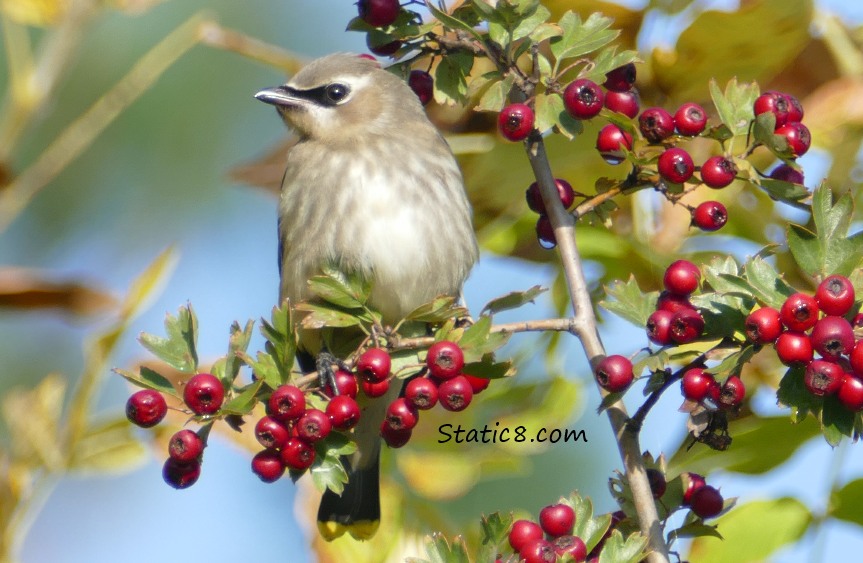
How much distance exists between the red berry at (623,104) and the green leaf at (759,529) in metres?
0.81

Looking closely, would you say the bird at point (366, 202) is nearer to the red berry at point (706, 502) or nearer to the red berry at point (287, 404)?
the red berry at point (287, 404)

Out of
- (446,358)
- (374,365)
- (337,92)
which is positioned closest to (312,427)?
(374,365)

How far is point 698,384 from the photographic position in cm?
214

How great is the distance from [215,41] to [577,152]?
0.86 m

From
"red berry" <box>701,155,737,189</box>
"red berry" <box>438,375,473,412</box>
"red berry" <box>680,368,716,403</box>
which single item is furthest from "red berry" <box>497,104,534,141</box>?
"red berry" <box>680,368,716,403</box>

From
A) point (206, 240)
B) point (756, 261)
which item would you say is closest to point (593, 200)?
point (756, 261)

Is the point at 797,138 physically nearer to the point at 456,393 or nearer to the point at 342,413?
the point at 456,393

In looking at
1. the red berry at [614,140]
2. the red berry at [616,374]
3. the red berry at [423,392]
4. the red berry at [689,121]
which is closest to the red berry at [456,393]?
the red berry at [423,392]

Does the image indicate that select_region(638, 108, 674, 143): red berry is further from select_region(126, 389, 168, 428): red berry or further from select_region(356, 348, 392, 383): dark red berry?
select_region(126, 389, 168, 428): red berry

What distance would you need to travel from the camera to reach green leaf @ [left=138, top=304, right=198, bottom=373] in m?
2.39

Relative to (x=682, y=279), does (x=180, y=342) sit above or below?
below

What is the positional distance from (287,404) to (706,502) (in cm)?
79

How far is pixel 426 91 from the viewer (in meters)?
2.94

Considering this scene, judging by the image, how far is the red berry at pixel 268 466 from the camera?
241cm
